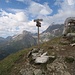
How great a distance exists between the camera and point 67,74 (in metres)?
23.3

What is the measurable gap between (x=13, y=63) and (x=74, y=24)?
2185 centimetres

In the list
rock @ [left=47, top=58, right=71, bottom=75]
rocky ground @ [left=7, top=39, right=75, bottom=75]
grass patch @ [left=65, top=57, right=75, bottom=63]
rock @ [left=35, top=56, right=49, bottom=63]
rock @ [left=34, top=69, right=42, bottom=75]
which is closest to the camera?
rock @ [left=47, top=58, right=71, bottom=75]

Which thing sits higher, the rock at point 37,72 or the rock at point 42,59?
the rock at point 42,59

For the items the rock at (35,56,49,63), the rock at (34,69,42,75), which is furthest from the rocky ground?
the rock at (35,56,49,63)

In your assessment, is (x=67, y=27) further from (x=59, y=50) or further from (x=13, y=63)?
(x=13, y=63)

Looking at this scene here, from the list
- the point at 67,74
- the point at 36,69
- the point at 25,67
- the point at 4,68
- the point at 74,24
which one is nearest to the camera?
the point at 67,74

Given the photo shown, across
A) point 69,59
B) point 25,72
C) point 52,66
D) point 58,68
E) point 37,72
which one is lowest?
point 25,72

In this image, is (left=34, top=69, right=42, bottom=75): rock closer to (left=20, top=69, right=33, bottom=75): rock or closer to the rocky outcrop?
the rocky outcrop

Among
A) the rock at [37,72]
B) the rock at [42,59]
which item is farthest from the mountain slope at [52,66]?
the rock at [42,59]

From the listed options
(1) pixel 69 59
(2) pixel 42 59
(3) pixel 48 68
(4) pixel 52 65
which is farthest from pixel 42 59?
(1) pixel 69 59

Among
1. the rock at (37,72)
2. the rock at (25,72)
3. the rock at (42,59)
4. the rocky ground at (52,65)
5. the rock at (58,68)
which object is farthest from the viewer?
the rock at (42,59)

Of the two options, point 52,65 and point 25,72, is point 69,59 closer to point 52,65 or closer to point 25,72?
point 52,65

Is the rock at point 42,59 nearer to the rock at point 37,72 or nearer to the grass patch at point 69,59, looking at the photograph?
the rock at point 37,72

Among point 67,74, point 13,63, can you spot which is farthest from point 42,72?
point 13,63
